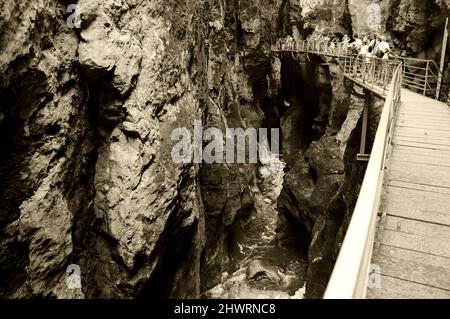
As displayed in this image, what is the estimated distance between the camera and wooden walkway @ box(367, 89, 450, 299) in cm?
333

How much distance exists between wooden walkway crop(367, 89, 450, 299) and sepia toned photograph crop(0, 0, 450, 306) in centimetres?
2

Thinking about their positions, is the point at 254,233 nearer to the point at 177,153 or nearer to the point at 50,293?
the point at 177,153

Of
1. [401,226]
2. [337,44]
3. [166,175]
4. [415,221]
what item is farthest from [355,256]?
[337,44]

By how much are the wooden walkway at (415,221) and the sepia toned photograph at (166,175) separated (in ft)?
0.06

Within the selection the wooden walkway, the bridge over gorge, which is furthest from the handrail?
the wooden walkway

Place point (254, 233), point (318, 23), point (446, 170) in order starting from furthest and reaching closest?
1. point (318, 23)
2. point (254, 233)
3. point (446, 170)

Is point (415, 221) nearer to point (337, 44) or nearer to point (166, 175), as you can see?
point (166, 175)

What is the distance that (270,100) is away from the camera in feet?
111

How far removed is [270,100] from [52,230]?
1117 inches

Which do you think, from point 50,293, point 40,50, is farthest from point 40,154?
point 50,293

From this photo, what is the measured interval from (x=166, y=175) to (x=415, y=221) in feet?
23.6

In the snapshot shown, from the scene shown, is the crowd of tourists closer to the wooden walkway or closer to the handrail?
the wooden walkway

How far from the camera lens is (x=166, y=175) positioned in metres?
10.2

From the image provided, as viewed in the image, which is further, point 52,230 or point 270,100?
point 270,100
